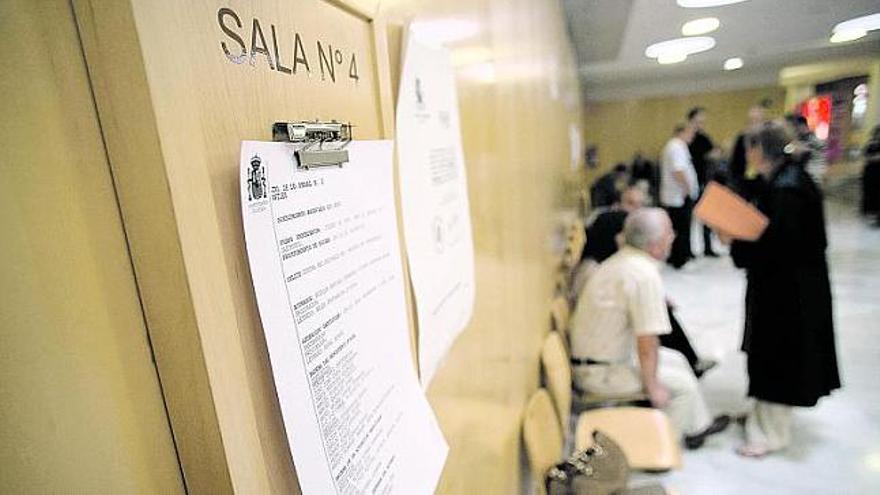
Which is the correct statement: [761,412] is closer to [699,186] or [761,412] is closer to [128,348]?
[128,348]

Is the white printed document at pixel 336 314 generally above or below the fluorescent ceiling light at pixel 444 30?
below

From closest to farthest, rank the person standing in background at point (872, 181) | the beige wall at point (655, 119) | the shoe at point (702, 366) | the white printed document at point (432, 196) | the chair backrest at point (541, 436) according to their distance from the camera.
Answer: the white printed document at point (432, 196) < the chair backrest at point (541, 436) < the shoe at point (702, 366) < the person standing in background at point (872, 181) < the beige wall at point (655, 119)

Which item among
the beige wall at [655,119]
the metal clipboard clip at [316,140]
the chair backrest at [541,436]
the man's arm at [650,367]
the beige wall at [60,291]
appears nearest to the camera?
the beige wall at [60,291]

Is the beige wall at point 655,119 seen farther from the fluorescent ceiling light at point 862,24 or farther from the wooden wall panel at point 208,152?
the wooden wall panel at point 208,152

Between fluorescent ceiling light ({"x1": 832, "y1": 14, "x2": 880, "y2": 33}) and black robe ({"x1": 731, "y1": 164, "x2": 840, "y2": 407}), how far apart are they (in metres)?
3.87

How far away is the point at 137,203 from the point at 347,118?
0.23 metres

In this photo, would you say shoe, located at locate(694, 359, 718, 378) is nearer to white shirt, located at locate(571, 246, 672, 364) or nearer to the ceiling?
white shirt, located at locate(571, 246, 672, 364)

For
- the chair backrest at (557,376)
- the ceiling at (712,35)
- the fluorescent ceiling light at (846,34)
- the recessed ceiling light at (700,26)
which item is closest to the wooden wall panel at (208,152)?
the chair backrest at (557,376)

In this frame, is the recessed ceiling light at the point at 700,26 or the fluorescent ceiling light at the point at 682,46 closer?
the recessed ceiling light at the point at 700,26

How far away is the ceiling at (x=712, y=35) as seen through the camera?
3.45 m

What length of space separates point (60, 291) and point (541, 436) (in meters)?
1.48

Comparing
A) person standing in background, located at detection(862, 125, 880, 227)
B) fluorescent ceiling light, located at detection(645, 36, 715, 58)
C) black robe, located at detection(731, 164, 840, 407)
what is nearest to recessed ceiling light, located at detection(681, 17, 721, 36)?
fluorescent ceiling light, located at detection(645, 36, 715, 58)

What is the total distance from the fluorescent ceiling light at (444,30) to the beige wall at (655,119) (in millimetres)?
9680

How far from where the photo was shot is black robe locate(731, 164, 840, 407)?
1.94 metres
